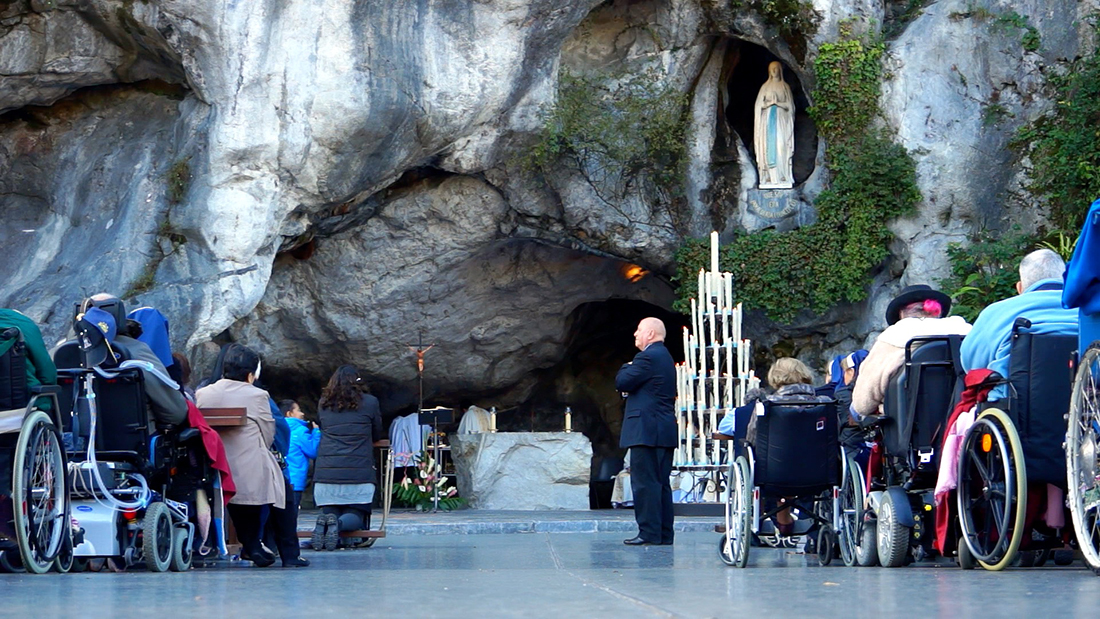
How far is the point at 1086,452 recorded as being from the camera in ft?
14.7

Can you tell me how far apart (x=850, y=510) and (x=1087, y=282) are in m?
2.29

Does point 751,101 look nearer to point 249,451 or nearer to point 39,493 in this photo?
point 249,451

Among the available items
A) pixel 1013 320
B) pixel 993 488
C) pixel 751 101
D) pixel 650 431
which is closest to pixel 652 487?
pixel 650 431

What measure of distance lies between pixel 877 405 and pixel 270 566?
10.8 ft

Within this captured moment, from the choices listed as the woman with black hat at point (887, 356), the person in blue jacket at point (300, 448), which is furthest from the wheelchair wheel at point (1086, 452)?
the person in blue jacket at point (300, 448)

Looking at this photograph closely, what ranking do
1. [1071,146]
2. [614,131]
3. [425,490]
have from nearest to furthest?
[1071,146]
[614,131]
[425,490]

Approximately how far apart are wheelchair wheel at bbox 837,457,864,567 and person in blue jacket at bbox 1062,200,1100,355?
1877 mm

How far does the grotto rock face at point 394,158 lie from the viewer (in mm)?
13711

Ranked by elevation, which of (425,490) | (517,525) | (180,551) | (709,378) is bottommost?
(517,525)

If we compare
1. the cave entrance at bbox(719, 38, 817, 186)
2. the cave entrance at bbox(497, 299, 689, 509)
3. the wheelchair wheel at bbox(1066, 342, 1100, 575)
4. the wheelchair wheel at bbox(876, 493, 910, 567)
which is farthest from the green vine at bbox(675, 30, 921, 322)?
the wheelchair wheel at bbox(1066, 342, 1100, 575)

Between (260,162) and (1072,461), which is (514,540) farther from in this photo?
(1072,461)

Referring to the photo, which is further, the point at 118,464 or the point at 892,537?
the point at 118,464

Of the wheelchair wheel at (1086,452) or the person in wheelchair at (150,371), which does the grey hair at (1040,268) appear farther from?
the person in wheelchair at (150,371)

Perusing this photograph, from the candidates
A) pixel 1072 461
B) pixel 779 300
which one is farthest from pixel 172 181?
pixel 1072 461
